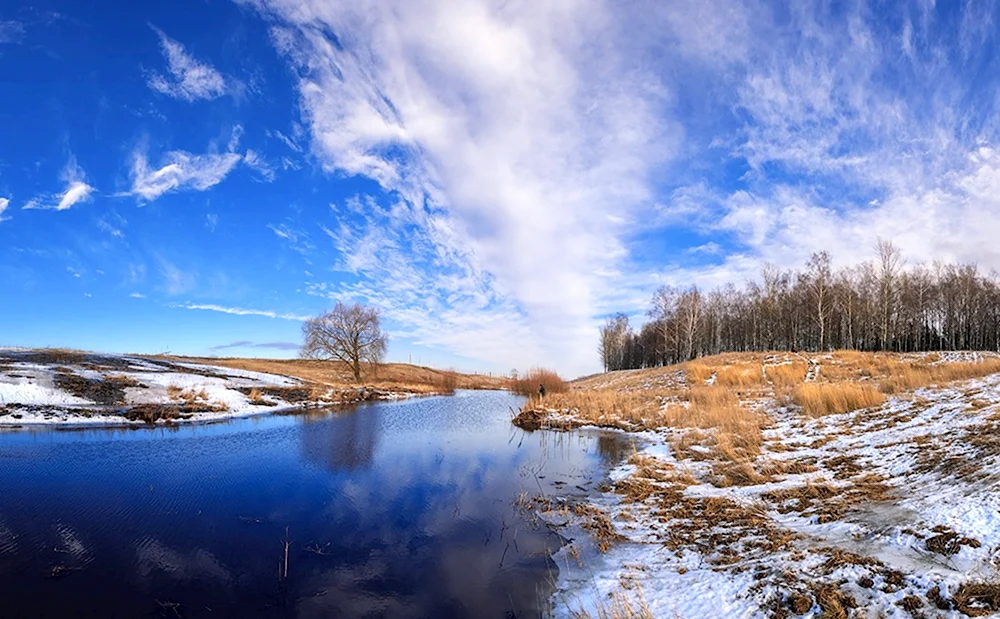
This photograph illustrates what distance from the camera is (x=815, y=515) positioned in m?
7.18

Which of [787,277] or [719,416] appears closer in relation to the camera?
[719,416]

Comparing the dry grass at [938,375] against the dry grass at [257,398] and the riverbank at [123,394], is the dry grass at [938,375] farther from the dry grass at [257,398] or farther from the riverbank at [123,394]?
the dry grass at [257,398]

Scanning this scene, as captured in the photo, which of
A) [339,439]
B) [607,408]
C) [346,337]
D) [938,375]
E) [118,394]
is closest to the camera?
[938,375]

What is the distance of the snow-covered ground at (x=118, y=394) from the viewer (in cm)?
2012

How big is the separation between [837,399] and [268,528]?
17.1 meters

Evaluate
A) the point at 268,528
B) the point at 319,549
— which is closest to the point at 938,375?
the point at 319,549

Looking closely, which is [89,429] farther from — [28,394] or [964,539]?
[964,539]

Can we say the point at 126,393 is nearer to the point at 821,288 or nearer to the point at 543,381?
the point at 543,381

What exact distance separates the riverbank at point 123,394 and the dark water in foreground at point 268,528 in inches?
158

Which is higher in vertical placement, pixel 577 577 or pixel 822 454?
pixel 822 454

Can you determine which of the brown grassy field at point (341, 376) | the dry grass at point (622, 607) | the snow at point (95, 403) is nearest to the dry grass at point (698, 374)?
the snow at point (95, 403)

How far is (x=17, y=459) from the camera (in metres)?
12.6

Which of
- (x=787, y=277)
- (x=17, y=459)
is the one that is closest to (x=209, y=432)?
(x=17, y=459)

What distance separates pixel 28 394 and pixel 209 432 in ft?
29.5
